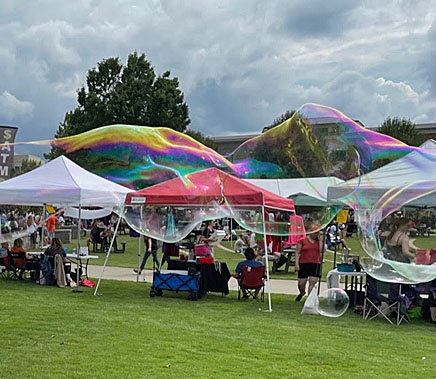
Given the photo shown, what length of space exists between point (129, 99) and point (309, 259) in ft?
97.8

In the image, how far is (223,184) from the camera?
11734mm

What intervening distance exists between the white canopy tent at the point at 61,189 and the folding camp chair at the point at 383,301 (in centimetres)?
534

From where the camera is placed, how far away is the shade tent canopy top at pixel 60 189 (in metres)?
13.1

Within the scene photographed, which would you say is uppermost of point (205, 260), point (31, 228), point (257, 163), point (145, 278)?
point (257, 163)

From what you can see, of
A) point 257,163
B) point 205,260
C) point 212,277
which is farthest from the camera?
point 205,260

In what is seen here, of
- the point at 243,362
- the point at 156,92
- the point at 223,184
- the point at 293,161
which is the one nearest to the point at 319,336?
the point at 243,362

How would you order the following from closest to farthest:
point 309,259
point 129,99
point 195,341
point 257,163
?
point 195,341
point 257,163
point 309,259
point 129,99

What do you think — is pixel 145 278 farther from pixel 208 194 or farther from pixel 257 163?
pixel 257 163

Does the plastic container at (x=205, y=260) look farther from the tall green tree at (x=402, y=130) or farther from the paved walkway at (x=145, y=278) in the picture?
the tall green tree at (x=402, y=130)

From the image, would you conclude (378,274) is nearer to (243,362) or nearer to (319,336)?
(319,336)

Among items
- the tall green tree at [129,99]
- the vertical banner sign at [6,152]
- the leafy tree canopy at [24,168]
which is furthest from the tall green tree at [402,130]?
the vertical banner sign at [6,152]

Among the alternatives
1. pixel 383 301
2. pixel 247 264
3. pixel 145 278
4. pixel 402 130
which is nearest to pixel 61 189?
pixel 145 278

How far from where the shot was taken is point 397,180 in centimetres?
966

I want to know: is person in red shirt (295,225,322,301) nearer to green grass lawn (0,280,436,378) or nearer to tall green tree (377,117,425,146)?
green grass lawn (0,280,436,378)
